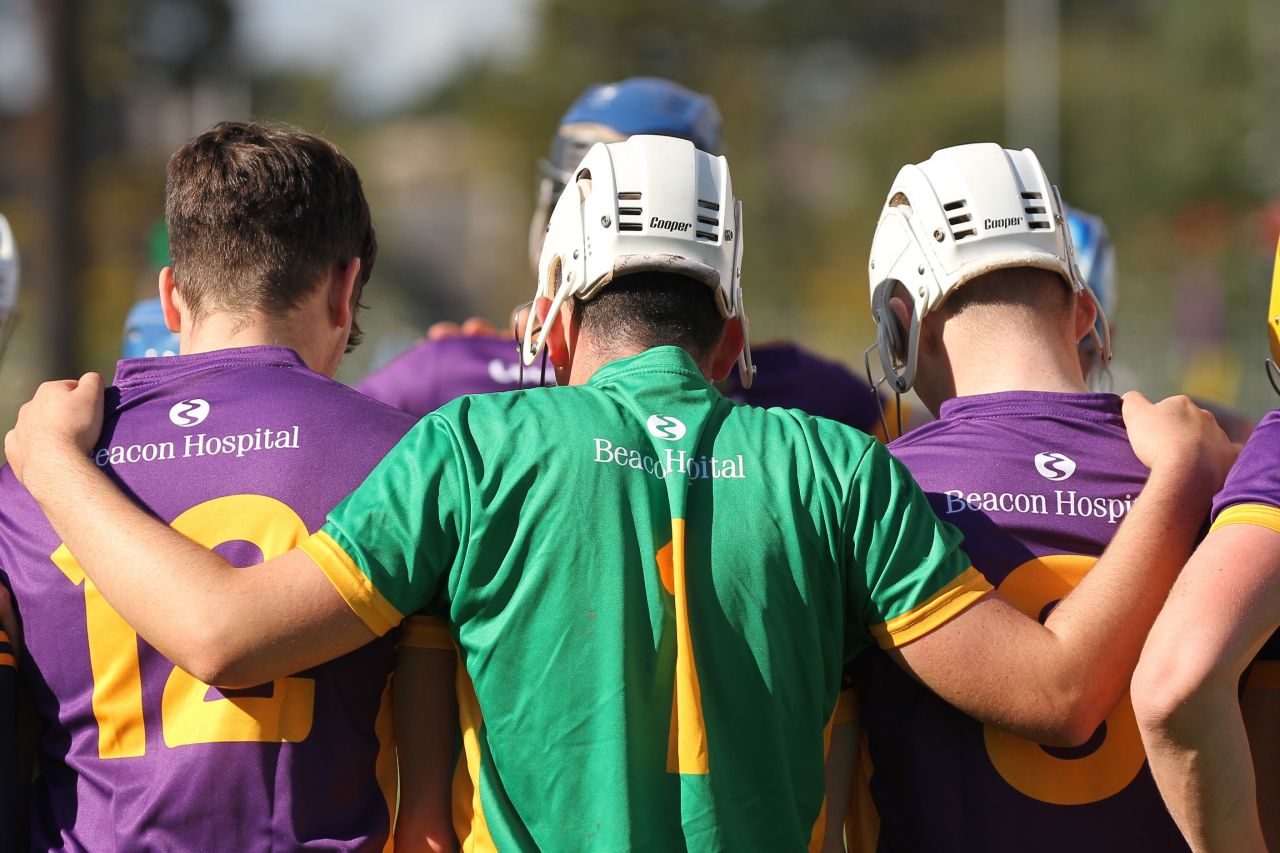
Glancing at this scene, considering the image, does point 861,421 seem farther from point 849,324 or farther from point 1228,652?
point 849,324

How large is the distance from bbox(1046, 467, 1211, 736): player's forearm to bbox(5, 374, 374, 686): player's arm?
142 cm

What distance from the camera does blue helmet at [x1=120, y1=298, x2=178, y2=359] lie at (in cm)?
584

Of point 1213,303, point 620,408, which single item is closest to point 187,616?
point 620,408

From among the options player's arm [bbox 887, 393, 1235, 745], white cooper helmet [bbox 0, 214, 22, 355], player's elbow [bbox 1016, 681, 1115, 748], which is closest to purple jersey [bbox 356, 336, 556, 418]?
white cooper helmet [bbox 0, 214, 22, 355]

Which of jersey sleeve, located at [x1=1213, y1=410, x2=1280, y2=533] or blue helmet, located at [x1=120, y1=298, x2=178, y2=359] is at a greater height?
blue helmet, located at [x1=120, y1=298, x2=178, y2=359]

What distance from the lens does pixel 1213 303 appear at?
91.3ft

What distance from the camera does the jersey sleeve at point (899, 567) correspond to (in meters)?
3.02

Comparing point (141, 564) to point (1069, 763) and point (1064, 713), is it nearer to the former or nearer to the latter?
point (1064, 713)

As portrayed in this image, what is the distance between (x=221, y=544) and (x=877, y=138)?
166ft

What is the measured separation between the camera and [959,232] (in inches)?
146

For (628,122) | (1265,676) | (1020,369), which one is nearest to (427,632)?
(1020,369)

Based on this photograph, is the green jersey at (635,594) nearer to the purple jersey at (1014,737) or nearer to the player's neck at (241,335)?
the purple jersey at (1014,737)

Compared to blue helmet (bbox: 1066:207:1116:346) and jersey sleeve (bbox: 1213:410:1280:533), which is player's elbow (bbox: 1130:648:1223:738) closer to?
jersey sleeve (bbox: 1213:410:1280:533)

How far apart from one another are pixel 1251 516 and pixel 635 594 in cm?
122
